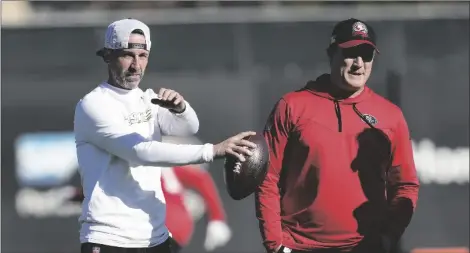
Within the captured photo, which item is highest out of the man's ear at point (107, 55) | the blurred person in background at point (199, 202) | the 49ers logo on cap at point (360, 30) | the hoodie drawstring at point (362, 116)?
the 49ers logo on cap at point (360, 30)

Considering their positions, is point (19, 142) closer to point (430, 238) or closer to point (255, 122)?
point (255, 122)

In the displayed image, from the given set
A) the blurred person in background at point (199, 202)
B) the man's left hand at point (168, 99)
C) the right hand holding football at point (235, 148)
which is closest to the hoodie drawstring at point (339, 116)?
the right hand holding football at point (235, 148)

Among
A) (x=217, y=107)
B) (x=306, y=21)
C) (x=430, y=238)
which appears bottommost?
(x=430, y=238)

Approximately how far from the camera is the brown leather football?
476 cm

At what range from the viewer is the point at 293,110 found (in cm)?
501

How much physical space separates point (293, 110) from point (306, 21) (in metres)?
3.89

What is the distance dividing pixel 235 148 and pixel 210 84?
167 inches

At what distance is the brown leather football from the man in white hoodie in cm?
8

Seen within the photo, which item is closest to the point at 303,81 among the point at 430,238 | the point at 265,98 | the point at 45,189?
the point at 265,98

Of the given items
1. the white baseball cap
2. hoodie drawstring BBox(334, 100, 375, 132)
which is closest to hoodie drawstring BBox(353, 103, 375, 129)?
hoodie drawstring BBox(334, 100, 375, 132)

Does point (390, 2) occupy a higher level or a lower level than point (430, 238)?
higher

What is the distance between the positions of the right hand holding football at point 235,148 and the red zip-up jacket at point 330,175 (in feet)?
1.22

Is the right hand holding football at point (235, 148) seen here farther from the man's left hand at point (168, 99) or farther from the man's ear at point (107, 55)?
the man's ear at point (107, 55)

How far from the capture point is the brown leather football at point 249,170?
476 centimetres
